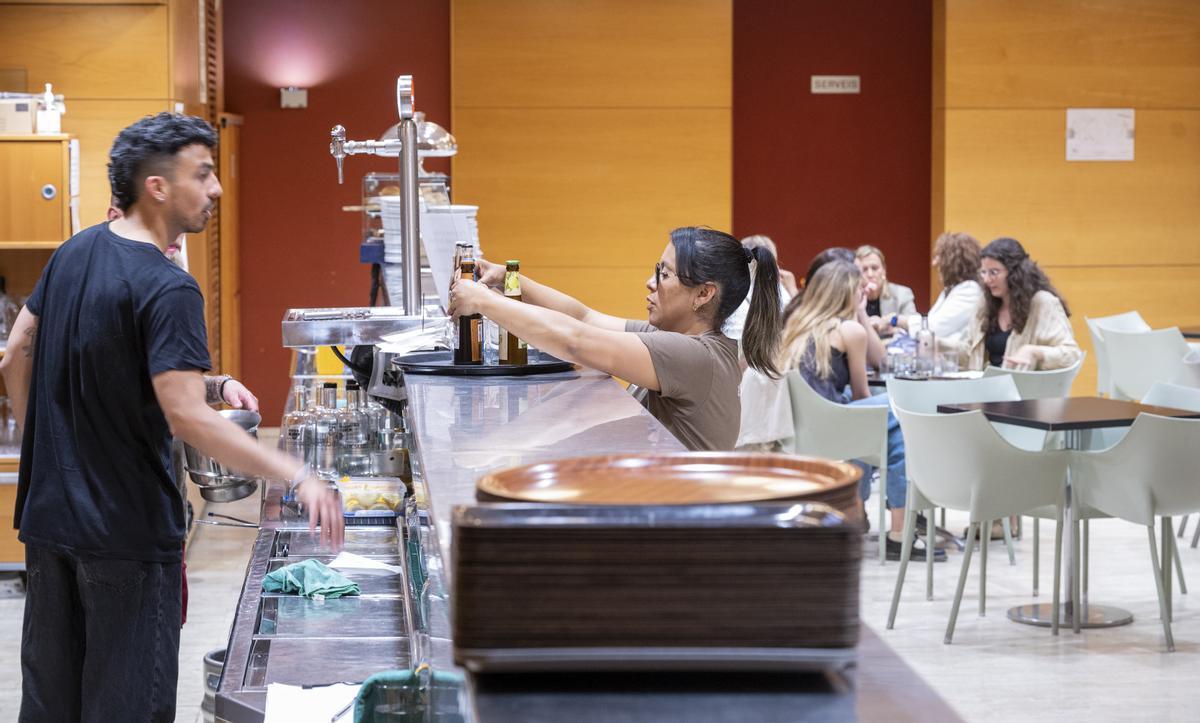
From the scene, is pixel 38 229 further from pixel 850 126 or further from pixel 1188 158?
pixel 1188 158

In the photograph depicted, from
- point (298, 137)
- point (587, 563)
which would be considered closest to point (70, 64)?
point (298, 137)

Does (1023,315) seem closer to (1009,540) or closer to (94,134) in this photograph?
(1009,540)

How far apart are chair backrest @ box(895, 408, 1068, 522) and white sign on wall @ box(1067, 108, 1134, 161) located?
5066mm

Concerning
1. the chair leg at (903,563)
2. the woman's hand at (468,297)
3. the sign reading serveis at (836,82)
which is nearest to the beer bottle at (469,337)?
the woman's hand at (468,297)

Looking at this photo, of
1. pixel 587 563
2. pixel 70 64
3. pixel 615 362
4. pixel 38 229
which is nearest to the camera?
pixel 587 563

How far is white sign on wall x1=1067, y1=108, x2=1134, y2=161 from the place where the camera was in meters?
9.39

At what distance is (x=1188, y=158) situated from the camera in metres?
9.48

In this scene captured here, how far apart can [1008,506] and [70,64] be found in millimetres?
4218

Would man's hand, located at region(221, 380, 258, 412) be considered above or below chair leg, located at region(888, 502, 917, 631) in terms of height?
above

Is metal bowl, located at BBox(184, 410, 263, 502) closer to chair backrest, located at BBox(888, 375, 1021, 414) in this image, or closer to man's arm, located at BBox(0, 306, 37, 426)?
man's arm, located at BBox(0, 306, 37, 426)

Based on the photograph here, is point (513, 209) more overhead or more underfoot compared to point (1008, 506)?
more overhead

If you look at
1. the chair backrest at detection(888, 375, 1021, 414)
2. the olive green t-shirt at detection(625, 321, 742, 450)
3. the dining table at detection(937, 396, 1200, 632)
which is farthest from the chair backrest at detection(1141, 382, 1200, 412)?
the olive green t-shirt at detection(625, 321, 742, 450)

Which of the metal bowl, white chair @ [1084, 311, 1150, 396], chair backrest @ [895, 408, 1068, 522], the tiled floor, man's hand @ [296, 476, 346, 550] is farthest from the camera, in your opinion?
white chair @ [1084, 311, 1150, 396]

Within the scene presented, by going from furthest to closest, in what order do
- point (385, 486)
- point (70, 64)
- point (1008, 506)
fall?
point (70, 64), point (1008, 506), point (385, 486)
